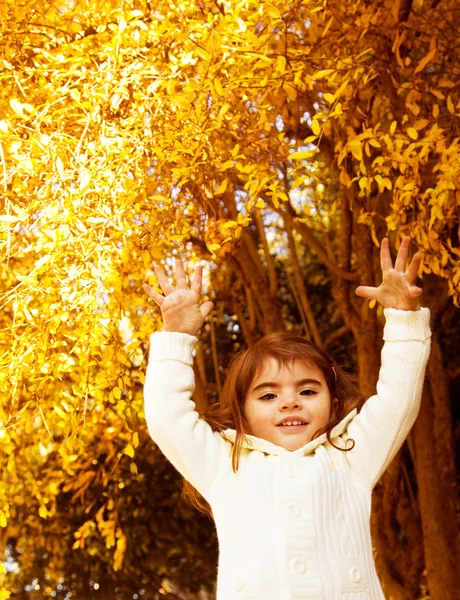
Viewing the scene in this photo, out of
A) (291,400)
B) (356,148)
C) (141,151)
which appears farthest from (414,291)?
(141,151)

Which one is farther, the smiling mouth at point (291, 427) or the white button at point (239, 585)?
the smiling mouth at point (291, 427)

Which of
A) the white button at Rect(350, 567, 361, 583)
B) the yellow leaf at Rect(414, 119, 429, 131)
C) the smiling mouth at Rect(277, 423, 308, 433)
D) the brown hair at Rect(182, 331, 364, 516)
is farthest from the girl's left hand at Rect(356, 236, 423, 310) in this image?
the yellow leaf at Rect(414, 119, 429, 131)

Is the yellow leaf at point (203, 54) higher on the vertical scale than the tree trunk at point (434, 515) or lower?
higher

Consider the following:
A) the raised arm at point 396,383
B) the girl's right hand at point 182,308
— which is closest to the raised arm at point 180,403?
the girl's right hand at point 182,308

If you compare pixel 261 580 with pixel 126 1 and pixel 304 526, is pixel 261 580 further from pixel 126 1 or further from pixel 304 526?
pixel 126 1

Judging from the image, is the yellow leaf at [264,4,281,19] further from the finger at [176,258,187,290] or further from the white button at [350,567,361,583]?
the white button at [350,567,361,583]

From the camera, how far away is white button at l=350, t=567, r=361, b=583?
7.45 ft

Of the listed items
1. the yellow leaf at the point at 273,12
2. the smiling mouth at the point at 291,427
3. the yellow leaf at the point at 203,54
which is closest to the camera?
the smiling mouth at the point at 291,427

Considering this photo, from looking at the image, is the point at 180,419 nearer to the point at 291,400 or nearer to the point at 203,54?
the point at 291,400

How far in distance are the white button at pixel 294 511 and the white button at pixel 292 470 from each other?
81mm

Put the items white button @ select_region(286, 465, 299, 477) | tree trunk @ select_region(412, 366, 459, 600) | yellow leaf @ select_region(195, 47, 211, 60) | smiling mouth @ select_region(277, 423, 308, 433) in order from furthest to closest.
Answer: tree trunk @ select_region(412, 366, 459, 600) → yellow leaf @ select_region(195, 47, 211, 60) → smiling mouth @ select_region(277, 423, 308, 433) → white button @ select_region(286, 465, 299, 477)

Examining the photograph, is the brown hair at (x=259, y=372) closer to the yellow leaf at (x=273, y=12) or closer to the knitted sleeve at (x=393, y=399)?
the knitted sleeve at (x=393, y=399)

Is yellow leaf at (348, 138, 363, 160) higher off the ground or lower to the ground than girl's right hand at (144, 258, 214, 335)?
higher

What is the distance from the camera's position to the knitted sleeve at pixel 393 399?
241 centimetres
